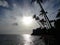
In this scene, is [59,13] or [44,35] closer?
[59,13]

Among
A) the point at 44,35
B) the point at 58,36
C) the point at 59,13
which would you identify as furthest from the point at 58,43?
the point at 44,35

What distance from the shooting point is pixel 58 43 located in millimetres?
30172

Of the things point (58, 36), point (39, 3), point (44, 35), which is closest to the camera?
point (58, 36)

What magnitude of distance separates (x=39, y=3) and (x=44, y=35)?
20410 mm

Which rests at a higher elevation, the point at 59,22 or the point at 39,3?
the point at 39,3

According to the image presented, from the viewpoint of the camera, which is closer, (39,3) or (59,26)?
(59,26)

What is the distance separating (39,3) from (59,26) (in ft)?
38.2

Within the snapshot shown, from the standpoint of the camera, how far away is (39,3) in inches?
1446

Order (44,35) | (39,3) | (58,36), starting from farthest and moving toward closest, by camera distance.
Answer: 1. (44,35)
2. (39,3)
3. (58,36)

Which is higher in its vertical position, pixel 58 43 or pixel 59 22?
pixel 59 22

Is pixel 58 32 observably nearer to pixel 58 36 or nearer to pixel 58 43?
pixel 58 36

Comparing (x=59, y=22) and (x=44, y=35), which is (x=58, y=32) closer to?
(x=59, y=22)

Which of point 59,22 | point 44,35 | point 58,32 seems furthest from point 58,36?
point 44,35

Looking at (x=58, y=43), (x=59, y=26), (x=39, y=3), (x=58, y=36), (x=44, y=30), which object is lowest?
(x=58, y=43)
